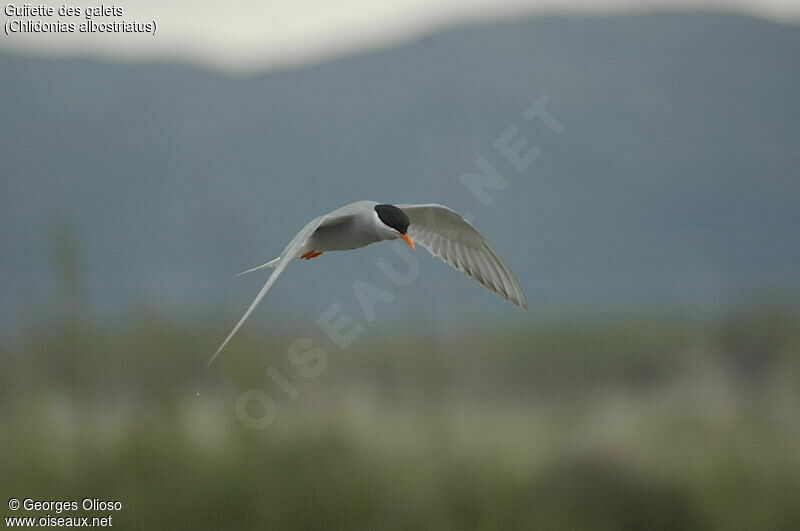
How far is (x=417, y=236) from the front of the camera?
2777mm

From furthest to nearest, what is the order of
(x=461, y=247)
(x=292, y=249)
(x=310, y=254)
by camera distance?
(x=461, y=247) < (x=310, y=254) < (x=292, y=249)

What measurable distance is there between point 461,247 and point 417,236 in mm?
165

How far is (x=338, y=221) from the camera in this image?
2277mm

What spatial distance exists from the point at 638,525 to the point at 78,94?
12374 millimetres

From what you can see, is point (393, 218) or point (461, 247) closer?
point (393, 218)

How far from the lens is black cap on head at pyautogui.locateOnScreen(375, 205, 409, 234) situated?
7.29ft

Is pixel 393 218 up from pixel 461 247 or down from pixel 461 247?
up

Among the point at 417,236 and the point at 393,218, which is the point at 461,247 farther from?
the point at 393,218

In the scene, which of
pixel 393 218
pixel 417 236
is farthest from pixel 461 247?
pixel 393 218

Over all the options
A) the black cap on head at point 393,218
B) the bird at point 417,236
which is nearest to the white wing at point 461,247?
the bird at point 417,236

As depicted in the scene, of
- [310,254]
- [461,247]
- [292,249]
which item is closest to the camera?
[292,249]

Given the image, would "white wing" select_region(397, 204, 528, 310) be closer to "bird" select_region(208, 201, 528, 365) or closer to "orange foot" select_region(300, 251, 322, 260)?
"bird" select_region(208, 201, 528, 365)

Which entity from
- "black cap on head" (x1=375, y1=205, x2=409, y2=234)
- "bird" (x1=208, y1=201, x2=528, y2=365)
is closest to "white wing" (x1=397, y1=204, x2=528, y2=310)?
"bird" (x1=208, y1=201, x2=528, y2=365)

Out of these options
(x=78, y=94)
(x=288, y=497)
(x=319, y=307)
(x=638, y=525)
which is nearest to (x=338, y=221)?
(x=319, y=307)
